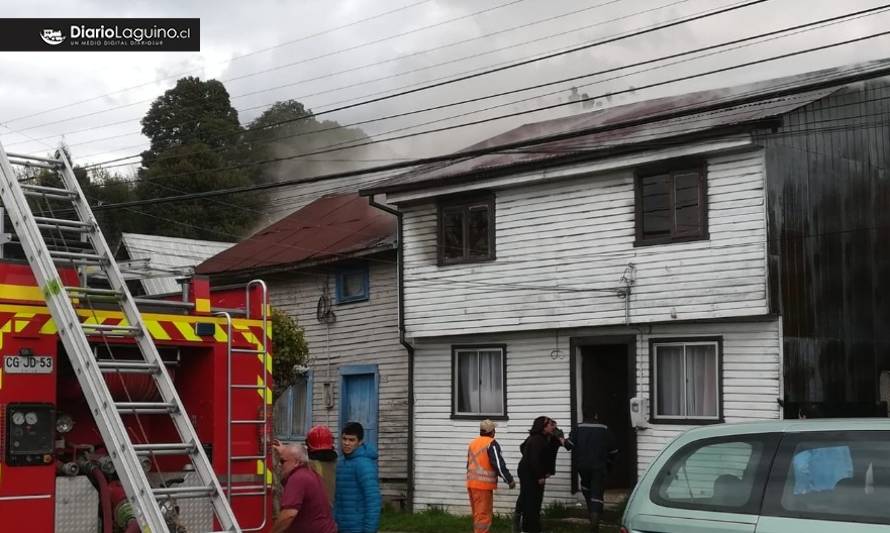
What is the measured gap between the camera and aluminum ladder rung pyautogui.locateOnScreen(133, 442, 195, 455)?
24.5 feet

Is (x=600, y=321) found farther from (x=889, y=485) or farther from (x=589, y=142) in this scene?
(x=889, y=485)

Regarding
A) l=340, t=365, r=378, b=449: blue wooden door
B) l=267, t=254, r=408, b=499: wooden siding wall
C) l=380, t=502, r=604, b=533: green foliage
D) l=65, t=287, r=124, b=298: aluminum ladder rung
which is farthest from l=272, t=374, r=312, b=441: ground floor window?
l=65, t=287, r=124, b=298: aluminum ladder rung

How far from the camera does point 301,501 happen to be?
25.0 ft

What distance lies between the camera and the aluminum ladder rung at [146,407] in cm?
758

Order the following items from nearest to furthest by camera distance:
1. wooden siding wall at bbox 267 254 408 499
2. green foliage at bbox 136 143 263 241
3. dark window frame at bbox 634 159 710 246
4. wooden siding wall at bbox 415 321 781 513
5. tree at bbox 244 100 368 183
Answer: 1. wooden siding wall at bbox 415 321 781 513
2. dark window frame at bbox 634 159 710 246
3. wooden siding wall at bbox 267 254 408 499
4. green foliage at bbox 136 143 263 241
5. tree at bbox 244 100 368 183

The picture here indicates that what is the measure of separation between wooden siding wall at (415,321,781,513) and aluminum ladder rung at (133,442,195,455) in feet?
34.3

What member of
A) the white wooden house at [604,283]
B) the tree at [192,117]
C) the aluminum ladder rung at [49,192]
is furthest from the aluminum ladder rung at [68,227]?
the tree at [192,117]

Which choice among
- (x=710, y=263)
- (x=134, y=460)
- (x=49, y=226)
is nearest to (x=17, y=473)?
(x=134, y=460)

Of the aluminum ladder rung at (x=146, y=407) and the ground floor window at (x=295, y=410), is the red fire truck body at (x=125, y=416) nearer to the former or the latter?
the aluminum ladder rung at (x=146, y=407)

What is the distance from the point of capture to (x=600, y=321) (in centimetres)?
1838

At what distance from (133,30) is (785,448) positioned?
51.7 ft

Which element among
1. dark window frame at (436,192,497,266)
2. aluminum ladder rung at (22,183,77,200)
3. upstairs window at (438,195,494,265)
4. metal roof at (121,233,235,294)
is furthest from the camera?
metal roof at (121,233,235,294)

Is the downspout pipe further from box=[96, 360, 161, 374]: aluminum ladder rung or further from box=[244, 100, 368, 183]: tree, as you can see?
box=[244, 100, 368, 183]: tree

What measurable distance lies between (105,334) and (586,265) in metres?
11.7
